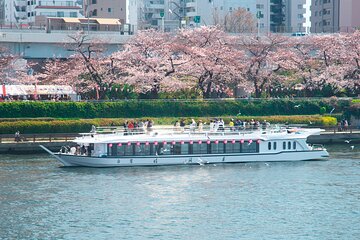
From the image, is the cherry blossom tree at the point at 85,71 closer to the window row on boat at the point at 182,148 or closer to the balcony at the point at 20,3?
the window row on boat at the point at 182,148

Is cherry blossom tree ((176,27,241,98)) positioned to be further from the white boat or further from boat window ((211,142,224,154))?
boat window ((211,142,224,154))

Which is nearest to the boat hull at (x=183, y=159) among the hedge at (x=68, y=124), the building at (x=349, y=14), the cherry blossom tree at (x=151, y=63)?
the hedge at (x=68, y=124)

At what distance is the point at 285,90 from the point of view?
10262cm

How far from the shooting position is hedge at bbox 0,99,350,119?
8612 cm

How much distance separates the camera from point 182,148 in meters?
69.4

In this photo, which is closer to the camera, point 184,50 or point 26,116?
point 26,116

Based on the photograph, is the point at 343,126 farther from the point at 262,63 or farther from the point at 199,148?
the point at 199,148

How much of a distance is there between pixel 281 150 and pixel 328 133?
1511 centimetres

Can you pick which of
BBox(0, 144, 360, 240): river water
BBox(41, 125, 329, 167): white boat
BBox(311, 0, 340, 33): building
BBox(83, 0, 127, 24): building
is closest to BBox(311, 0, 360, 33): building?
BBox(311, 0, 340, 33): building

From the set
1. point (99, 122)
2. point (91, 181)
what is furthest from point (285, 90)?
point (91, 181)

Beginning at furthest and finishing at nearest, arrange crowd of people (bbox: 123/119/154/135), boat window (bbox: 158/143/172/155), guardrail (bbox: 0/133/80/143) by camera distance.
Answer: guardrail (bbox: 0/133/80/143) < crowd of people (bbox: 123/119/154/135) < boat window (bbox: 158/143/172/155)

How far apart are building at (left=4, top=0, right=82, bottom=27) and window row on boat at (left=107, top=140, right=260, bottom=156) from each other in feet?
237

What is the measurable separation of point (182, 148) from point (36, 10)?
83.6 meters

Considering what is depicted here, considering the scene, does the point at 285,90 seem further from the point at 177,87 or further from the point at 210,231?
the point at 210,231
